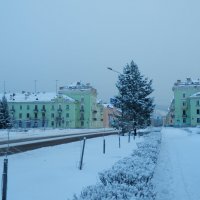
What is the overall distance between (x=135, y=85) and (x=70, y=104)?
274 ft

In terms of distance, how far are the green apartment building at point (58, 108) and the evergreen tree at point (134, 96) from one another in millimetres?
79949

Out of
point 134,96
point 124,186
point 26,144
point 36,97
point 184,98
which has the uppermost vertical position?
point 36,97

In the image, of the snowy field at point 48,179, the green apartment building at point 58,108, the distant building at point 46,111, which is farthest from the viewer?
the green apartment building at point 58,108

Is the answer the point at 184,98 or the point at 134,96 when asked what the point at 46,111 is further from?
the point at 134,96

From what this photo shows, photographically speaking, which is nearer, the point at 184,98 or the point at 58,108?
the point at 58,108

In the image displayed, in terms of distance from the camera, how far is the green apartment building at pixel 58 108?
140 meters

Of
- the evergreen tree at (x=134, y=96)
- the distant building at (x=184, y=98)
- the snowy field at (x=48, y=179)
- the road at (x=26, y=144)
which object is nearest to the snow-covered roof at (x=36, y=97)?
the distant building at (x=184, y=98)

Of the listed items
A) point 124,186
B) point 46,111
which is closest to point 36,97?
point 46,111

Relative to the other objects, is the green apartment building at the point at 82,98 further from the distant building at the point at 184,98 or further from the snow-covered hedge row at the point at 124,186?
the snow-covered hedge row at the point at 124,186

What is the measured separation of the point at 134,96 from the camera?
5588 cm

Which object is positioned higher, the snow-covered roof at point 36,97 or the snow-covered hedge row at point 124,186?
the snow-covered roof at point 36,97

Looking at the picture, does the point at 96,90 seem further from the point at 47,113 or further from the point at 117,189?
the point at 117,189

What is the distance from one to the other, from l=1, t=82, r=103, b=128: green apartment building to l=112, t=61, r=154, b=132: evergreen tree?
79949mm

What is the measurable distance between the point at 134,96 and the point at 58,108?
85719mm
